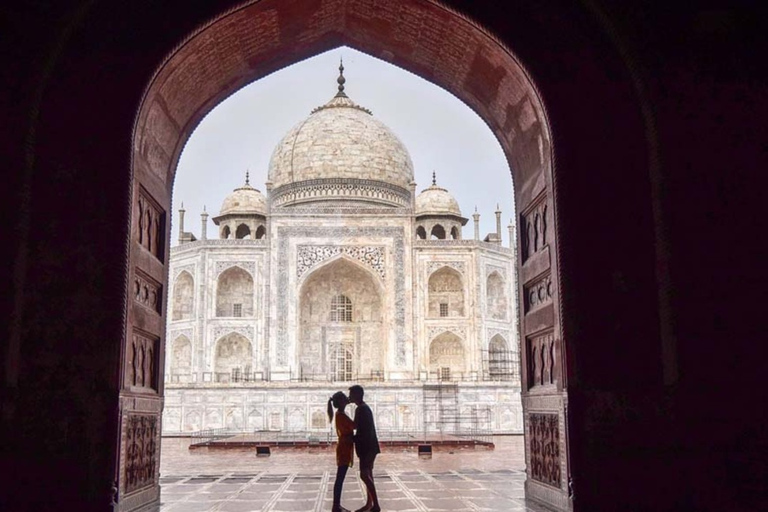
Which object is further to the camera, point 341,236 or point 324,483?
point 341,236

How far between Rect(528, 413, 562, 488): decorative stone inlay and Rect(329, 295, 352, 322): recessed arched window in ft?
78.2

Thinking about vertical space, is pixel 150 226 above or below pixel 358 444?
→ above

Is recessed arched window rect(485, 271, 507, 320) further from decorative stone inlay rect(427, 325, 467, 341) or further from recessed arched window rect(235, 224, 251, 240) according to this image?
recessed arched window rect(235, 224, 251, 240)

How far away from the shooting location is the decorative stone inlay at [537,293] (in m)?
6.02

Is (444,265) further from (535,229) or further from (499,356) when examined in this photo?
(535,229)

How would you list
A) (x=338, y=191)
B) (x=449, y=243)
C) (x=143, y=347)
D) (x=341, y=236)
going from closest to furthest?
(x=143, y=347) → (x=341, y=236) → (x=449, y=243) → (x=338, y=191)

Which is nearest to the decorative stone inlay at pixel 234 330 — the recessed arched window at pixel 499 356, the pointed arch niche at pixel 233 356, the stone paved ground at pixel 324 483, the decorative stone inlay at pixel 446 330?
the pointed arch niche at pixel 233 356

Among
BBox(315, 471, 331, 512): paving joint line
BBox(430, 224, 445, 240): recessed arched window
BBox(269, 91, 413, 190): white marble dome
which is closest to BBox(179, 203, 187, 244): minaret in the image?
BBox(269, 91, 413, 190): white marble dome

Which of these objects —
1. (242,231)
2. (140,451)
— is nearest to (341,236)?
(242,231)

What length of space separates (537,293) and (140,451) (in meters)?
3.19

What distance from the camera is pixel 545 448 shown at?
20.0 ft

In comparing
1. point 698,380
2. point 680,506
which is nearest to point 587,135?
point 698,380

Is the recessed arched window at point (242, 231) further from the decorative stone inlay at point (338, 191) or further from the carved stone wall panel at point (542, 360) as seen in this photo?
the carved stone wall panel at point (542, 360)

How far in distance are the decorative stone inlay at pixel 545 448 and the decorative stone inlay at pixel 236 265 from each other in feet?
75.2
